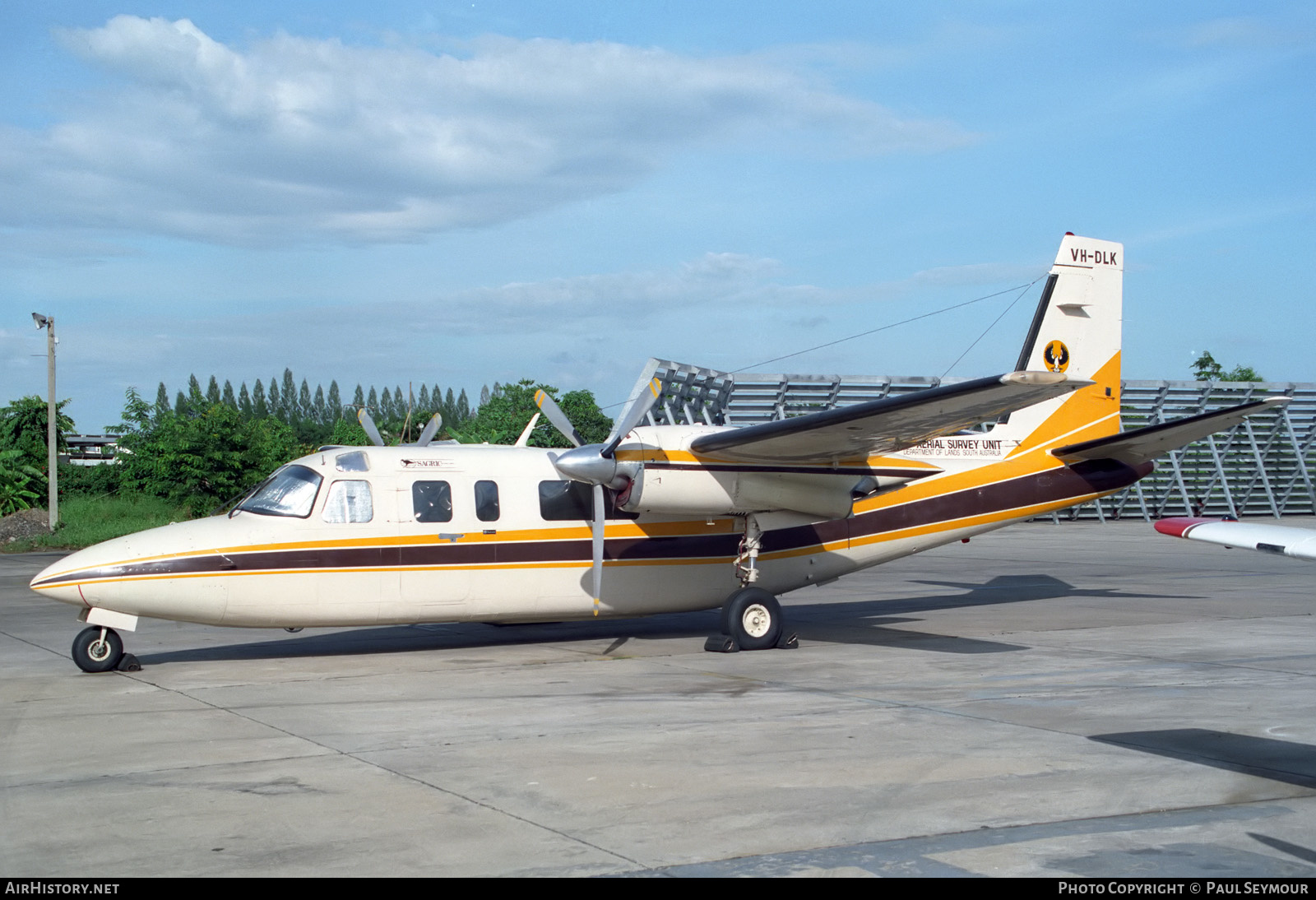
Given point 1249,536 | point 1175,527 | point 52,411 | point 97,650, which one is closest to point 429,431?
point 97,650

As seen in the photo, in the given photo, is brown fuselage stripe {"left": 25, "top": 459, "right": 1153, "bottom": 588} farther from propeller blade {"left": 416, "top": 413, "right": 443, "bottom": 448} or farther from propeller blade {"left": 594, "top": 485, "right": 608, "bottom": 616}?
propeller blade {"left": 416, "top": 413, "right": 443, "bottom": 448}

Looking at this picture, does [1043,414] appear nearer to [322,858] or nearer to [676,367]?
[322,858]

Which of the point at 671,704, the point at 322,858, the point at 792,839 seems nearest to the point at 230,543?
the point at 671,704

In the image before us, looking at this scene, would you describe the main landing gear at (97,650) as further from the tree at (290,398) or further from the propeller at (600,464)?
the tree at (290,398)

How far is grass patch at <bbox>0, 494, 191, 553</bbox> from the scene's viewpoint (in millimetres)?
38062

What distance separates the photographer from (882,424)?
12734 mm

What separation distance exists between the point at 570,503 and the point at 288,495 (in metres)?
3.35

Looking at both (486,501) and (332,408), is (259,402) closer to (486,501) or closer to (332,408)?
(332,408)

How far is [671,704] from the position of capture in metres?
10.3

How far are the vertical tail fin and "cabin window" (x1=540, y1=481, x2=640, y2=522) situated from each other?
619cm

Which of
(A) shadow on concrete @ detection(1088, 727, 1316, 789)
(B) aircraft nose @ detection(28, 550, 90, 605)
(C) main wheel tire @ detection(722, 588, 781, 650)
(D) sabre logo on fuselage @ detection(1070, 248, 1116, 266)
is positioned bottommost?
(A) shadow on concrete @ detection(1088, 727, 1316, 789)

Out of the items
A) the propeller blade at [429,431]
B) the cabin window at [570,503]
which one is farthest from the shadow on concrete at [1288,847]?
the propeller blade at [429,431]

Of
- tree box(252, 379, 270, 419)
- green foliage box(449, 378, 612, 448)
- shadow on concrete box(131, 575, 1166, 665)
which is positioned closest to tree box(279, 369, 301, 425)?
tree box(252, 379, 270, 419)
